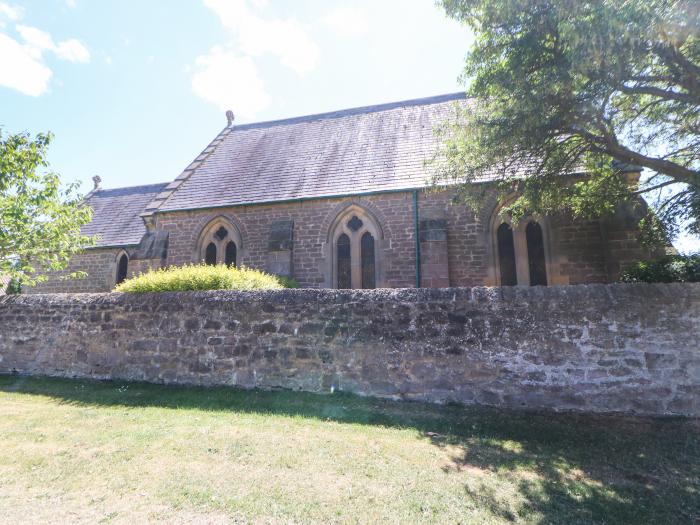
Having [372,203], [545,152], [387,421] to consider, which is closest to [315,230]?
[372,203]

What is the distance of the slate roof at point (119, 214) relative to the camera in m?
17.9

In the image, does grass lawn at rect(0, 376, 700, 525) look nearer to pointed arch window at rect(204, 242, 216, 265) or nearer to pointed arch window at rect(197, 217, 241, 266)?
pointed arch window at rect(197, 217, 241, 266)

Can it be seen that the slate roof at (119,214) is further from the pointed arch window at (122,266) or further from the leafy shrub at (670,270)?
the leafy shrub at (670,270)

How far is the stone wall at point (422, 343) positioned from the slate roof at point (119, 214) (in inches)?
421

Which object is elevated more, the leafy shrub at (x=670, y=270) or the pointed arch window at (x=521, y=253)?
the pointed arch window at (x=521, y=253)

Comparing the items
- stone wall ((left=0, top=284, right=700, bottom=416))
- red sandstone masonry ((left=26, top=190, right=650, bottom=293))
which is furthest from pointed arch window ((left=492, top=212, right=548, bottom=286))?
stone wall ((left=0, top=284, right=700, bottom=416))

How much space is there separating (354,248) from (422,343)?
643 cm

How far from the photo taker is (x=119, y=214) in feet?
66.3

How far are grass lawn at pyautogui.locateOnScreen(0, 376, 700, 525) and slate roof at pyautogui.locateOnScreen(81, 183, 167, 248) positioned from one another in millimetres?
12955

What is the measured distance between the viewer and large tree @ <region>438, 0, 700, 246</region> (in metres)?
5.20

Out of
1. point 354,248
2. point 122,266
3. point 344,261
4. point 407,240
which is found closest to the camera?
point 407,240

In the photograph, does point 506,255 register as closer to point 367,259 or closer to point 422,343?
point 367,259

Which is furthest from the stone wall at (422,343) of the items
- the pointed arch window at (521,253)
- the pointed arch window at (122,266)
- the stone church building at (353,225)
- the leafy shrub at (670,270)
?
the pointed arch window at (122,266)

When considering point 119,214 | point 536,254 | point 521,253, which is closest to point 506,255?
point 521,253
